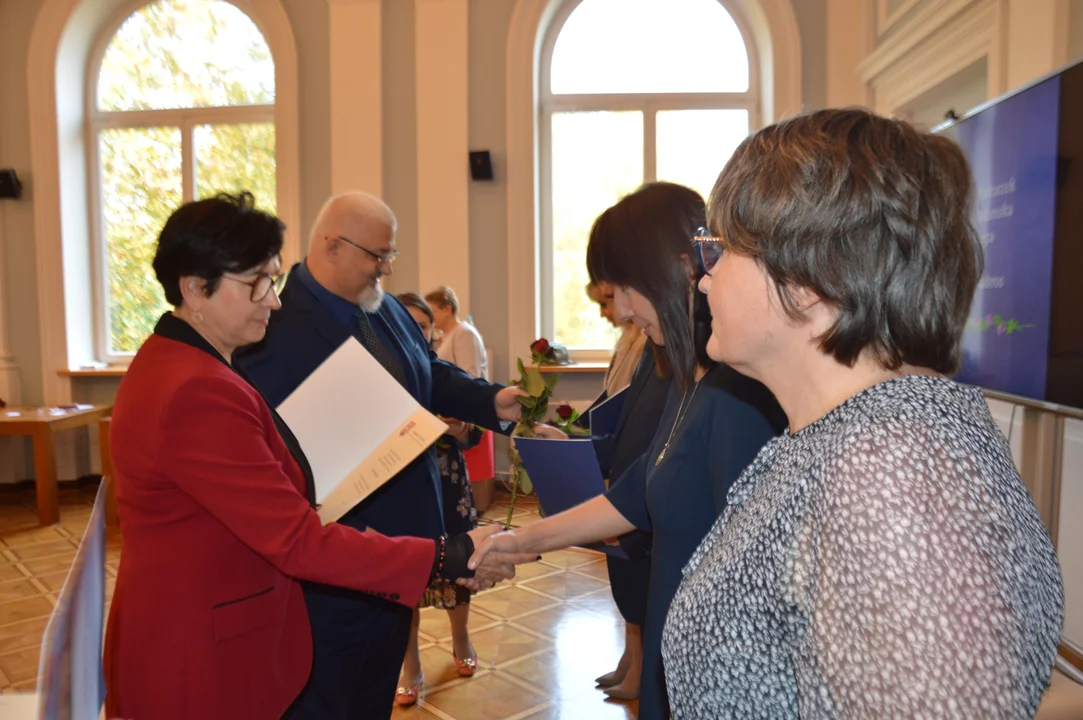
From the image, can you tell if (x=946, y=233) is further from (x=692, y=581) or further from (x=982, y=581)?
(x=692, y=581)

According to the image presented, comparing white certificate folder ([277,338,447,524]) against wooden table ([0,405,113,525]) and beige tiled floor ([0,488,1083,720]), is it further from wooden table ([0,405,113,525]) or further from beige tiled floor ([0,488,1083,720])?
wooden table ([0,405,113,525])

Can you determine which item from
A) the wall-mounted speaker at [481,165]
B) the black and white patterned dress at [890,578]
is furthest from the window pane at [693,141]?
the black and white patterned dress at [890,578]

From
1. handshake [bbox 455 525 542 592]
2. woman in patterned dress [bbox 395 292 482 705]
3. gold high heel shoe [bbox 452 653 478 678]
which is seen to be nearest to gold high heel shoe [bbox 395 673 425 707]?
woman in patterned dress [bbox 395 292 482 705]

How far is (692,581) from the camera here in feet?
3.36

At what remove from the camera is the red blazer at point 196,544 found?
152cm

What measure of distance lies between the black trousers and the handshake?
0.28 m

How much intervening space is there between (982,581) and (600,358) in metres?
7.12

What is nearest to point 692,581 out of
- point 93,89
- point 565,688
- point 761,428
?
point 761,428

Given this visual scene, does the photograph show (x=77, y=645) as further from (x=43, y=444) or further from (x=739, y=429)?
(x=43, y=444)

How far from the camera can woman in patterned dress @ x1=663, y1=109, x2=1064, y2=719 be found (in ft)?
2.28

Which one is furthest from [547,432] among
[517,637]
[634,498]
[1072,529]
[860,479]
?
[1072,529]

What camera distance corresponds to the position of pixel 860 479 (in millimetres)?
754

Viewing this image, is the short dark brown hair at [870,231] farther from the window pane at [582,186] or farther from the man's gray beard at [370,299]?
the window pane at [582,186]

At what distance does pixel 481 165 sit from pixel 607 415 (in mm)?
4755
